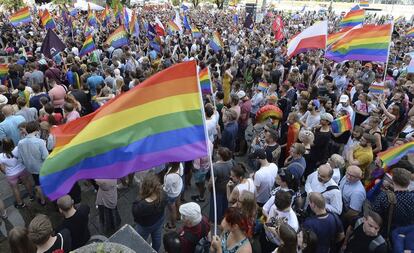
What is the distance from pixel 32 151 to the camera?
16.4 ft

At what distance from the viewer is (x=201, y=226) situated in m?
3.46

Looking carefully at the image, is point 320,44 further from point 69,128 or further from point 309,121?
point 69,128

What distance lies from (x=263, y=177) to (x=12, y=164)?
4.03 m

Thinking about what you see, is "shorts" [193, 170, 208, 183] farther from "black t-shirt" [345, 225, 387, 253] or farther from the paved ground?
"black t-shirt" [345, 225, 387, 253]

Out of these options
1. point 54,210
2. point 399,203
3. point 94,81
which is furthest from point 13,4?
point 399,203

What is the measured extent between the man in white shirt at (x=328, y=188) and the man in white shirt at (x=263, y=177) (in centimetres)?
56

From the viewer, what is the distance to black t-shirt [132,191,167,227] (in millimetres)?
3752

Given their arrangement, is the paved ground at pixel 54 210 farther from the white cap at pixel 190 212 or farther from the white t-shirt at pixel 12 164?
the white cap at pixel 190 212

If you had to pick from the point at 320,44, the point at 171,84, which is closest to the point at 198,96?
the point at 171,84

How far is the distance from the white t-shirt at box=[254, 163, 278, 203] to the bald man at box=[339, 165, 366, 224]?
0.98 meters

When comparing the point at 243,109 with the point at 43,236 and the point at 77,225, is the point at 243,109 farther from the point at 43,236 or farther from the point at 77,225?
the point at 43,236

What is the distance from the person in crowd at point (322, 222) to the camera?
3546 mm

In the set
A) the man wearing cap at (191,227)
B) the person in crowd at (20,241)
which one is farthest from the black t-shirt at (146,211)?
the person in crowd at (20,241)

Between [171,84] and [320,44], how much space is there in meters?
6.64
